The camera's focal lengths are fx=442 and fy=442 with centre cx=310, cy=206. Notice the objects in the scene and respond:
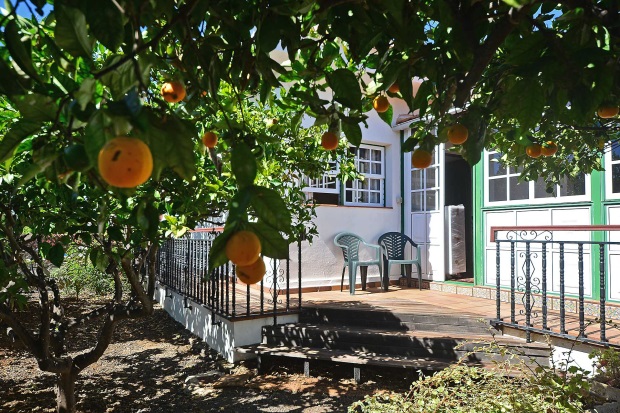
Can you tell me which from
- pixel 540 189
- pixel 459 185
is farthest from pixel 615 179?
pixel 459 185

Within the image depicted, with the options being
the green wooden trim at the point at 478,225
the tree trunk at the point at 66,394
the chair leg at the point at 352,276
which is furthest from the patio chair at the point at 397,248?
the tree trunk at the point at 66,394

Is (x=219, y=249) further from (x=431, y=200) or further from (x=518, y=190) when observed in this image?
(x=431, y=200)

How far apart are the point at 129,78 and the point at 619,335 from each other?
16.1 ft

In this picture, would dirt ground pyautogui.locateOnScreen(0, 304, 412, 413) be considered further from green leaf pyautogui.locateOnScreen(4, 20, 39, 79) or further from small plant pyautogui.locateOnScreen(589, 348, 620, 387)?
green leaf pyautogui.locateOnScreen(4, 20, 39, 79)

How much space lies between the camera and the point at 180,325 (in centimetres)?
751

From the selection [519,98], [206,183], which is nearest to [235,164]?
[519,98]

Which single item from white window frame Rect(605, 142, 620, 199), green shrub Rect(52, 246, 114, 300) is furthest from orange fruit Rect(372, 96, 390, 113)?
green shrub Rect(52, 246, 114, 300)

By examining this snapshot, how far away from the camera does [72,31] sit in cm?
74

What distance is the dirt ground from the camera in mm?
4129

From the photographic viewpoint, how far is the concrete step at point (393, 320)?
508 centimetres

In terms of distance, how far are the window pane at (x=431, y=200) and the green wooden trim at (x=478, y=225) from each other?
833 mm

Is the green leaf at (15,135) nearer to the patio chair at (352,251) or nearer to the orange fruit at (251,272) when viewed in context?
the orange fruit at (251,272)

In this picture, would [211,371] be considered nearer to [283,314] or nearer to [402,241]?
[283,314]

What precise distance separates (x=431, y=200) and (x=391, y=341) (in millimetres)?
3980
